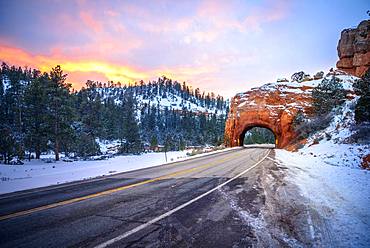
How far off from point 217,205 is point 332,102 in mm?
27912

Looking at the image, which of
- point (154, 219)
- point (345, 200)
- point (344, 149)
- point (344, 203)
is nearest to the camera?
point (154, 219)

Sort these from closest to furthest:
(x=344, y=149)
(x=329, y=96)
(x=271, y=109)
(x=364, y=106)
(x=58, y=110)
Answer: (x=344, y=149), (x=364, y=106), (x=58, y=110), (x=329, y=96), (x=271, y=109)

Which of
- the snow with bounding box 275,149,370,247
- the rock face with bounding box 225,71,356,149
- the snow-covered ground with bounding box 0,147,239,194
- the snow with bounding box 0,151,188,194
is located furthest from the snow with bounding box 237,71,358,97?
the snow with bounding box 275,149,370,247

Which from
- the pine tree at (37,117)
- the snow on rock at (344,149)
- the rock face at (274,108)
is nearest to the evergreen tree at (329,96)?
the rock face at (274,108)

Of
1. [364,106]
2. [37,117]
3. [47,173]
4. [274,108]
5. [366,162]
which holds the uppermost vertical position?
[274,108]

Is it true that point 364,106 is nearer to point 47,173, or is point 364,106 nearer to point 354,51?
point 47,173

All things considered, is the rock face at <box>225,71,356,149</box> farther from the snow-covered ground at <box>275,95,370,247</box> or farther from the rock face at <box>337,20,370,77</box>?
the snow-covered ground at <box>275,95,370,247</box>

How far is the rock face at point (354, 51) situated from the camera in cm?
4400

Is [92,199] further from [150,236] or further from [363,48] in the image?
[363,48]

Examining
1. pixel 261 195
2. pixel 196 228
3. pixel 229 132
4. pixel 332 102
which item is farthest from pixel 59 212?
pixel 229 132

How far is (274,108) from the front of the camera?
1558 inches

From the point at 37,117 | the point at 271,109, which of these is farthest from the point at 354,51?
the point at 37,117

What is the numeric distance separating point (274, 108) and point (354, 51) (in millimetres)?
26220

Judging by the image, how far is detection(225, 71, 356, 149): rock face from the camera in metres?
35.2
